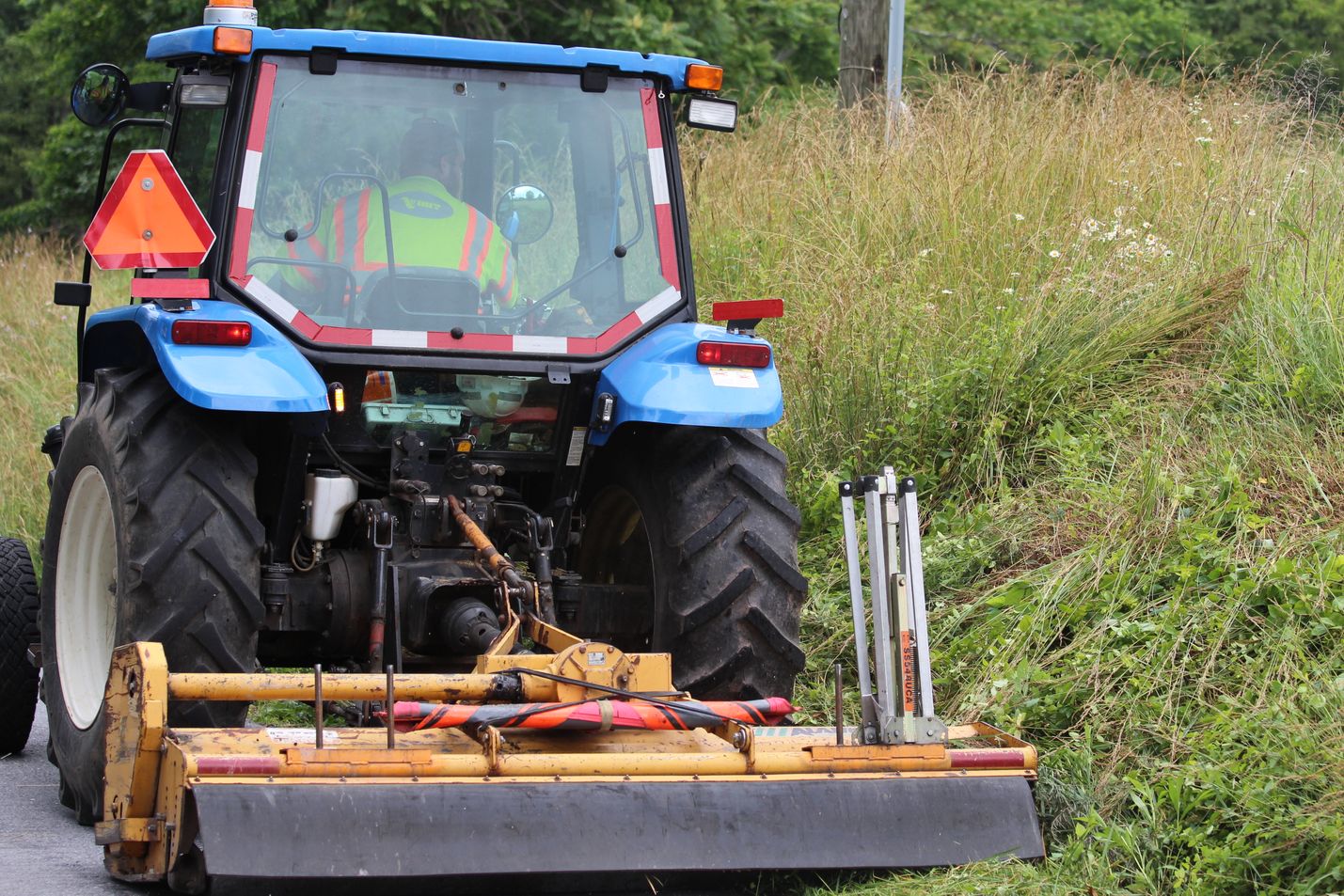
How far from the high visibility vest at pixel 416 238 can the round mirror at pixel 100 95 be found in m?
0.92

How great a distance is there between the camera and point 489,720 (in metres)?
4.15

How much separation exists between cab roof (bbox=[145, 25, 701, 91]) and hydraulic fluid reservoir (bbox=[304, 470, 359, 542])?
126cm

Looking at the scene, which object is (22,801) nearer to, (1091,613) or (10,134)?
(1091,613)

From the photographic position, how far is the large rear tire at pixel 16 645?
19.2ft

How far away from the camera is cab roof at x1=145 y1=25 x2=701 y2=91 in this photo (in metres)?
5.05

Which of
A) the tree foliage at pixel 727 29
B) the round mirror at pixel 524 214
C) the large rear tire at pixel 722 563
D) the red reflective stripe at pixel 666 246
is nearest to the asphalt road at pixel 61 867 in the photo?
the large rear tire at pixel 722 563

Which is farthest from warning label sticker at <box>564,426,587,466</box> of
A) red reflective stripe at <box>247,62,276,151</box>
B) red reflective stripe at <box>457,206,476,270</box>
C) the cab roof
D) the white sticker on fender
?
red reflective stripe at <box>247,62,276,151</box>

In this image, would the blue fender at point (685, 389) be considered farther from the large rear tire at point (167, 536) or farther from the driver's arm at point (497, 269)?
the large rear tire at point (167, 536)

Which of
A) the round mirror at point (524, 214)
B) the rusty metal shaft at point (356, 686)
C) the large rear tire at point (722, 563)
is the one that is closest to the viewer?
the rusty metal shaft at point (356, 686)

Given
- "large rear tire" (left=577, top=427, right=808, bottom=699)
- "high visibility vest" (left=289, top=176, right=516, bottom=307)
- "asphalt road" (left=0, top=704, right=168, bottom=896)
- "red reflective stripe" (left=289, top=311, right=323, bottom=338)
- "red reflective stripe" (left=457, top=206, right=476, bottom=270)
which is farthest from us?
"red reflective stripe" (left=457, top=206, right=476, bottom=270)

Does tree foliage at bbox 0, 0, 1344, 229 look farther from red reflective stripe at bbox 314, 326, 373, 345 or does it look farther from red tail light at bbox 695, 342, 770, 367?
red reflective stripe at bbox 314, 326, 373, 345

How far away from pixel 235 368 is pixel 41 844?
4.76 ft

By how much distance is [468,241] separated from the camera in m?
5.29

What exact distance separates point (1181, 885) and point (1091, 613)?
1378 mm
